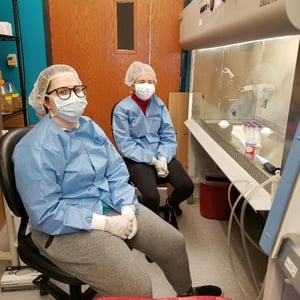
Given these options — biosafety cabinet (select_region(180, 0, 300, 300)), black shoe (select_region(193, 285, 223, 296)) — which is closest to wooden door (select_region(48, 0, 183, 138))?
biosafety cabinet (select_region(180, 0, 300, 300))

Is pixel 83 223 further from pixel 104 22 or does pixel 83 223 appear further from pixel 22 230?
pixel 104 22

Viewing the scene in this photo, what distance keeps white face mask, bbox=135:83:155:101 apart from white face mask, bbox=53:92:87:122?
0.79 metres

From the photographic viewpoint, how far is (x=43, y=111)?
1.35 metres

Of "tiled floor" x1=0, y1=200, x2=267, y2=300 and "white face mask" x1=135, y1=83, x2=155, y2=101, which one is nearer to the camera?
"tiled floor" x1=0, y1=200, x2=267, y2=300

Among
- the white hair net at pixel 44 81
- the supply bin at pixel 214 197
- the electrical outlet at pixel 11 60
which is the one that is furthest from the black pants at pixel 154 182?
the electrical outlet at pixel 11 60

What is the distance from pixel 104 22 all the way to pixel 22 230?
2189mm

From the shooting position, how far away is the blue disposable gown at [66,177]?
1.12m

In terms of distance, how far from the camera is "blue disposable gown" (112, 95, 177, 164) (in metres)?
2.05

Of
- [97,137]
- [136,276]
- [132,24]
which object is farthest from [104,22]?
[136,276]

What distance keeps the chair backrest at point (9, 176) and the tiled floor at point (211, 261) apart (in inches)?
23.6

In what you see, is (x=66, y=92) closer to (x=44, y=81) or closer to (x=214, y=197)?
(x=44, y=81)

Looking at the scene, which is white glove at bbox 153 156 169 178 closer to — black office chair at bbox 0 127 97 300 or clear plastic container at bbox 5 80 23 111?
black office chair at bbox 0 127 97 300

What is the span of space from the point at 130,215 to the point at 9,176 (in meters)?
0.51

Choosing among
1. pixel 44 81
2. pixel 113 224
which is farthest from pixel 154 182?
pixel 44 81
